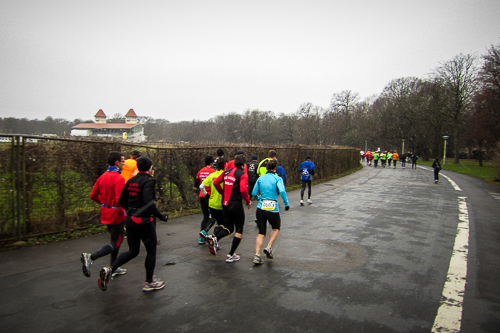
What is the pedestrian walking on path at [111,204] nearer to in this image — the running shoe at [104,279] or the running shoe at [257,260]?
the running shoe at [104,279]

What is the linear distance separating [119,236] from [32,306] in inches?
56.2

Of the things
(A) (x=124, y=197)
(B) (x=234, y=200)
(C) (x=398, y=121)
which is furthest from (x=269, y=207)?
(C) (x=398, y=121)

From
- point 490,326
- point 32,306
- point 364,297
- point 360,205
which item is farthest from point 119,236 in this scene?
point 360,205

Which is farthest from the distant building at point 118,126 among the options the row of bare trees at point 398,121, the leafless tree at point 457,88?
the leafless tree at point 457,88

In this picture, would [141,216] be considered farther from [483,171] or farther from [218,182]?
[483,171]

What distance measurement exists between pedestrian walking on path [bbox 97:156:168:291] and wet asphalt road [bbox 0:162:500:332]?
0.30 meters

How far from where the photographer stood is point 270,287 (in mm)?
4711

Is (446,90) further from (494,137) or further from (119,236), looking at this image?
(119,236)

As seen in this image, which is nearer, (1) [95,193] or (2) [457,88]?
(1) [95,193]

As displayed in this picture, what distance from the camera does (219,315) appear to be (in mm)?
3877

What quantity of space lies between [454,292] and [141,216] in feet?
14.8

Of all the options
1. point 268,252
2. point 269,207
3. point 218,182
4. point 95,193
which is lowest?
point 268,252

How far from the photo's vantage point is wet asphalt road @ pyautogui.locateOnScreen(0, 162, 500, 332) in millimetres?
3725

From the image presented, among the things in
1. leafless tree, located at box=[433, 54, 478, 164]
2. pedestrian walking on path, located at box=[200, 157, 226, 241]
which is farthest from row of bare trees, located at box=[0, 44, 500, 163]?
pedestrian walking on path, located at box=[200, 157, 226, 241]
